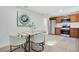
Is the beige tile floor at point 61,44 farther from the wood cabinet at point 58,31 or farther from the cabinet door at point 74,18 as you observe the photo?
the cabinet door at point 74,18

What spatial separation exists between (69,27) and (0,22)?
1117 mm

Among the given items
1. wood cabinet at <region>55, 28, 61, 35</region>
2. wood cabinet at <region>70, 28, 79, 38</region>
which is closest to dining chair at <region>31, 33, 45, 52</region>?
wood cabinet at <region>55, 28, 61, 35</region>

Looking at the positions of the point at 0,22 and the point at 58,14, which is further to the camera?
the point at 58,14

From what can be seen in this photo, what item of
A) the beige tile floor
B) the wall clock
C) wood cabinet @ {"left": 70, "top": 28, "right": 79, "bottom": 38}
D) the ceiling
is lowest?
the beige tile floor

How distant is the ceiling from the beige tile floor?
40cm

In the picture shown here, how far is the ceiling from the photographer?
4.78 ft

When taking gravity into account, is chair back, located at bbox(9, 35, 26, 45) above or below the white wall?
below

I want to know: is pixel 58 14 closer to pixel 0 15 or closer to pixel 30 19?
pixel 30 19

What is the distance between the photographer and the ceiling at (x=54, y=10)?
146cm

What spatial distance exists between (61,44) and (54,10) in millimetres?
588

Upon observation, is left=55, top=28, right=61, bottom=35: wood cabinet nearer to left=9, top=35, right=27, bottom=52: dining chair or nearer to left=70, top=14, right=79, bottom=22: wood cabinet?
left=70, top=14, right=79, bottom=22: wood cabinet

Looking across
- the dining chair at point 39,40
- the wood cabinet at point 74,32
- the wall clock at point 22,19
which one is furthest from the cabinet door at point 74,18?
the wall clock at point 22,19
